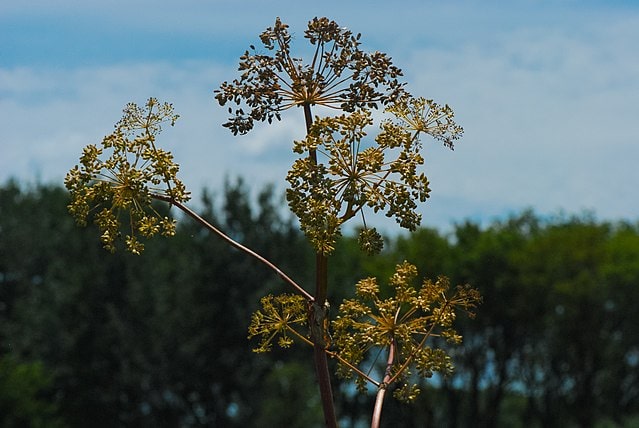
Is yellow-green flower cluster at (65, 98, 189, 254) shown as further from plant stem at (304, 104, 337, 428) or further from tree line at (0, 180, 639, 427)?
tree line at (0, 180, 639, 427)

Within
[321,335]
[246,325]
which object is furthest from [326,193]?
[246,325]

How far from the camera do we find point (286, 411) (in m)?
30.2

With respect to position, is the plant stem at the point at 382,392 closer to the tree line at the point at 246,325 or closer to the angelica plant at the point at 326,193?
the angelica plant at the point at 326,193

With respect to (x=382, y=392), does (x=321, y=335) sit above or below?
above

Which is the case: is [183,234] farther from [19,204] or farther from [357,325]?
[357,325]

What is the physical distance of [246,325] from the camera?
31.5 m

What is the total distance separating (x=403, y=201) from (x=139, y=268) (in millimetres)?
29660

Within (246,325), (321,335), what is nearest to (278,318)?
(321,335)

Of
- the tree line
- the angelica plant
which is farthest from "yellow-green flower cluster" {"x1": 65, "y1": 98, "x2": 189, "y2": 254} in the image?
the tree line

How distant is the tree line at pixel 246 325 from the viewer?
1256 inches

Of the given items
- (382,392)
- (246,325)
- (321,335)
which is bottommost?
(382,392)

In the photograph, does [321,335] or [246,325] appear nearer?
[321,335]

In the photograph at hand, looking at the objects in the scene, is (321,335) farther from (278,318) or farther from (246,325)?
(246,325)

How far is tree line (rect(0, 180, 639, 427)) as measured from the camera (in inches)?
1256
